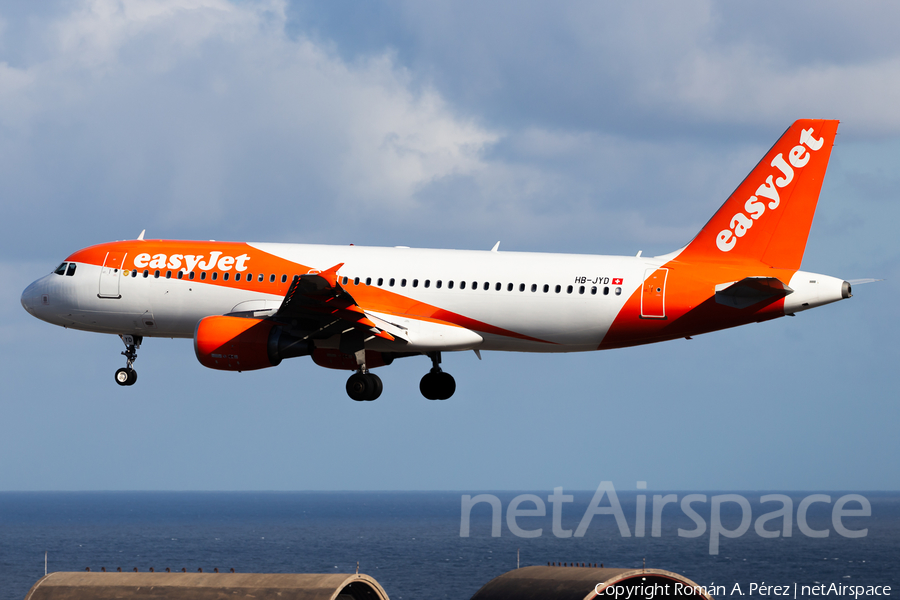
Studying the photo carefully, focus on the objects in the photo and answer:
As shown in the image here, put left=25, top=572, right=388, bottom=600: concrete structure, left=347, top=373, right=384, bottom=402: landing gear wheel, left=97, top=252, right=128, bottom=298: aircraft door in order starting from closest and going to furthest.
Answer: left=347, top=373, right=384, bottom=402: landing gear wheel < left=97, top=252, right=128, bottom=298: aircraft door < left=25, top=572, right=388, bottom=600: concrete structure

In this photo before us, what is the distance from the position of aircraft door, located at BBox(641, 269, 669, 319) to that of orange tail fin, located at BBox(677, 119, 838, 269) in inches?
65.1

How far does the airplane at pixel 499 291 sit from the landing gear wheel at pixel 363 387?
0.05m

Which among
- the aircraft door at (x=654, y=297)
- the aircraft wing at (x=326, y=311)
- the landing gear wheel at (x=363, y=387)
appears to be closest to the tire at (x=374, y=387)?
the landing gear wheel at (x=363, y=387)

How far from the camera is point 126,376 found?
4603cm

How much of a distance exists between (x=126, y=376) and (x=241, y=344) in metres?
8.57

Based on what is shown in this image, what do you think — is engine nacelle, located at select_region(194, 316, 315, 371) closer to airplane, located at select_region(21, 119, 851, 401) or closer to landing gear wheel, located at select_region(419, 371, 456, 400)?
airplane, located at select_region(21, 119, 851, 401)

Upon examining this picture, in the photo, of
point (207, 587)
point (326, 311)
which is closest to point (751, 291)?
point (326, 311)

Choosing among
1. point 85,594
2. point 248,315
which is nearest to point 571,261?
point 248,315

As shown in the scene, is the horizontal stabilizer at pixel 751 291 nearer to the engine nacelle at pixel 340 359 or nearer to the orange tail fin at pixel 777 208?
the orange tail fin at pixel 777 208

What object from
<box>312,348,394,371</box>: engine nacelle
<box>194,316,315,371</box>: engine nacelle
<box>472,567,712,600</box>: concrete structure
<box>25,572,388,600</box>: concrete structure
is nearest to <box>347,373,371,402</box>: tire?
<box>312,348,394,371</box>: engine nacelle

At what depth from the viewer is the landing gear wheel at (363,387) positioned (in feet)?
137

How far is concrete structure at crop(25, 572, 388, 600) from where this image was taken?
67812mm

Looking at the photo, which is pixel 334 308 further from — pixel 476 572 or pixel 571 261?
pixel 476 572

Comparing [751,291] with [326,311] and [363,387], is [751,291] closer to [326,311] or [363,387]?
[363,387]
